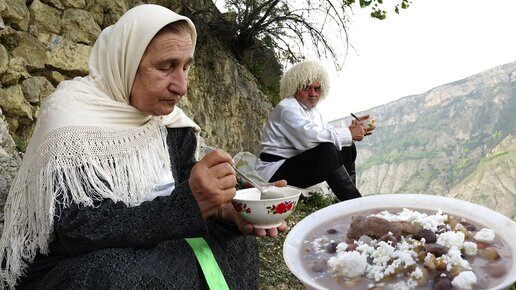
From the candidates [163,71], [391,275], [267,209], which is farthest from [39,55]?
[391,275]

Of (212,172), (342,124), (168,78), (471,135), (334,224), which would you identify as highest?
(168,78)

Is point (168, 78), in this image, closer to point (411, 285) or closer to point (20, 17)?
point (411, 285)

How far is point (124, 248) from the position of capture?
3.85ft

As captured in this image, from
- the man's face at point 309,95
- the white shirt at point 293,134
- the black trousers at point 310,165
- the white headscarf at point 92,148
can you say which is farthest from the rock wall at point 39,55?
the black trousers at point 310,165

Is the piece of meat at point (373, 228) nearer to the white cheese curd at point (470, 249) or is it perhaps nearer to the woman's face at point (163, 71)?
the white cheese curd at point (470, 249)

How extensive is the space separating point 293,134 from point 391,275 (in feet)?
8.56

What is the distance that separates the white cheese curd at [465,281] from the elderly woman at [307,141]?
249cm

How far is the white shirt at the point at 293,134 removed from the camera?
344 cm

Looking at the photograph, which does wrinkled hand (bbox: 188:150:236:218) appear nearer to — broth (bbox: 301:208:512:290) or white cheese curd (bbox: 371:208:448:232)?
broth (bbox: 301:208:512:290)

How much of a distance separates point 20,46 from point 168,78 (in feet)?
5.88

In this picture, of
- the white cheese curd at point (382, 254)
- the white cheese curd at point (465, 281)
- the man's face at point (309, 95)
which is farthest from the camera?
the man's face at point (309, 95)

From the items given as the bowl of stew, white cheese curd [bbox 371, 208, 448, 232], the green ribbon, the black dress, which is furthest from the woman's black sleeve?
white cheese curd [bbox 371, 208, 448, 232]

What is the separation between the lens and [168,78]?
4.71 ft

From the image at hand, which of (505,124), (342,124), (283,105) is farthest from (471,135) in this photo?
(283,105)
